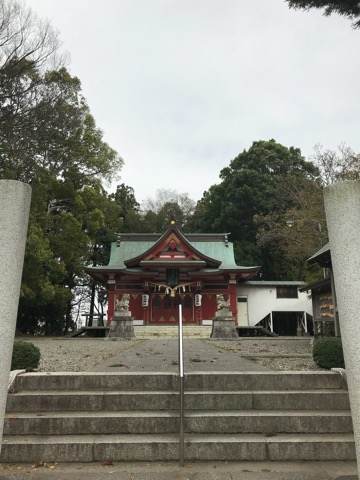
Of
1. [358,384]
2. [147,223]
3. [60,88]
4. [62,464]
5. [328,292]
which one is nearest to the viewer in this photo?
[358,384]

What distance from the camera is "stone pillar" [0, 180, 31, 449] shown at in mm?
2916

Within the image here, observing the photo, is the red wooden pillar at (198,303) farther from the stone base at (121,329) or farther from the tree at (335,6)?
the tree at (335,6)

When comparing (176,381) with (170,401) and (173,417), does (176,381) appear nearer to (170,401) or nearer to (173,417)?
(170,401)

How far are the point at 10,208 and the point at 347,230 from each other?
2573 millimetres

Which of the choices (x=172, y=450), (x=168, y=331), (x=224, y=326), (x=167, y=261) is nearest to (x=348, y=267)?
(x=172, y=450)

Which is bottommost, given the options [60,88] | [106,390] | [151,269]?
[106,390]

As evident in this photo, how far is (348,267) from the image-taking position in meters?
2.95

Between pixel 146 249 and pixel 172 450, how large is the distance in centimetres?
2447

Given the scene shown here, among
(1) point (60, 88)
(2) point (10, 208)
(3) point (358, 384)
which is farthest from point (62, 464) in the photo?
(1) point (60, 88)

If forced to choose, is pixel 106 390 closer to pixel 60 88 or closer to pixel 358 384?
pixel 358 384

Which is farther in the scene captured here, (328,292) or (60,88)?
(60,88)

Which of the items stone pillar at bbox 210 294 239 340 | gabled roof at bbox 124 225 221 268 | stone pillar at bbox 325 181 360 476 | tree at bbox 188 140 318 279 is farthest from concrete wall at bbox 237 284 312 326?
stone pillar at bbox 325 181 360 476

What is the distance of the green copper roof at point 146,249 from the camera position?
87.2 ft

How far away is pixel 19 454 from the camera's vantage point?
3.56 metres
